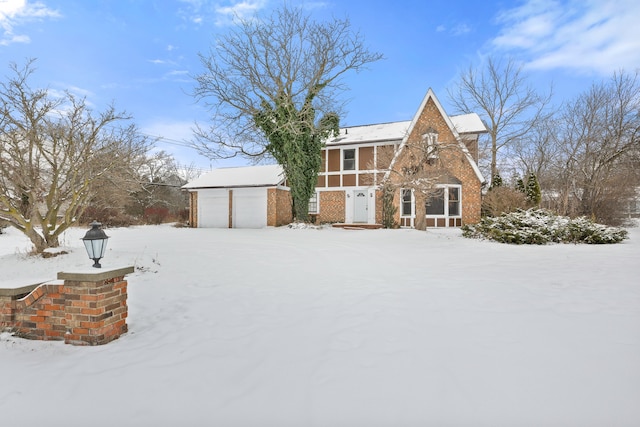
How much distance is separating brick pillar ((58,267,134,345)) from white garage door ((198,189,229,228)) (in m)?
16.6

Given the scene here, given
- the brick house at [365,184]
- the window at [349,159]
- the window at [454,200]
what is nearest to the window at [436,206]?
the brick house at [365,184]

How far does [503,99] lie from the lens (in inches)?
987

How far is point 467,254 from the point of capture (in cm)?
849

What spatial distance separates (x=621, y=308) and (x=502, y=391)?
325 cm

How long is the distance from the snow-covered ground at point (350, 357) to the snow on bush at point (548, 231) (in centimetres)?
417

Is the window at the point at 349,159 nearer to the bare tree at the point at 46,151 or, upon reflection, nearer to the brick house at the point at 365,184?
the brick house at the point at 365,184

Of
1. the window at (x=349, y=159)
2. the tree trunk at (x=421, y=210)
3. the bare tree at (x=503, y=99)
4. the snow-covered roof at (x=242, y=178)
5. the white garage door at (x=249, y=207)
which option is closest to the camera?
the tree trunk at (x=421, y=210)

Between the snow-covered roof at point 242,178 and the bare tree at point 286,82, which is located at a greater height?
the bare tree at point 286,82

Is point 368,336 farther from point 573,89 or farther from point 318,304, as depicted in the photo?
point 573,89

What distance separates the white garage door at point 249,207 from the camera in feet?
61.2

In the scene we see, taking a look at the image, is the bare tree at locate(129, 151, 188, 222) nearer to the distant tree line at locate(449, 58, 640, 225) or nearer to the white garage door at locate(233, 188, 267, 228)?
the white garage door at locate(233, 188, 267, 228)

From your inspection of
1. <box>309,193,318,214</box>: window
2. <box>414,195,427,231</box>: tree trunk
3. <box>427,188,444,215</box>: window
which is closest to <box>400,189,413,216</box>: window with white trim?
<box>427,188,444,215</box>: window

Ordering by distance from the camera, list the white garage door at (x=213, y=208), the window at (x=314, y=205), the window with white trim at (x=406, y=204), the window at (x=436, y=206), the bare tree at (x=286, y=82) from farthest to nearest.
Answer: the window at (x=314, y=205), the white garage door at (x=213, y=208), the window with white trim at (x=406, y=204), the window at (x=436, y=206), the bare tree at (x=286, y=82)

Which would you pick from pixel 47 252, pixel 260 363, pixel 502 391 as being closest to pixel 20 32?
pixel 47 252
